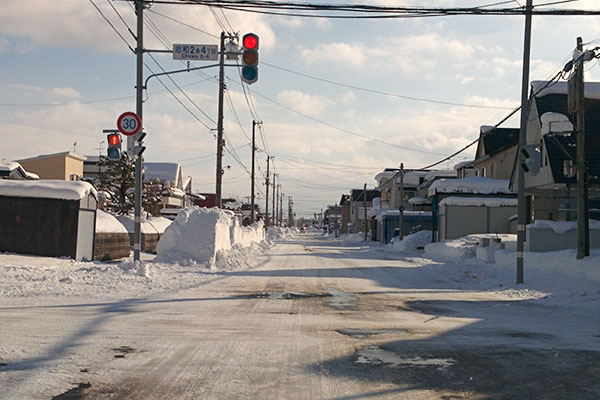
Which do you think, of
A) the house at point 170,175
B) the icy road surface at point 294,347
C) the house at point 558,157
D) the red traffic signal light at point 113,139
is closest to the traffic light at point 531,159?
the icy road surface at point 294,347

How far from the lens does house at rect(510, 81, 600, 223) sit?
29172mm

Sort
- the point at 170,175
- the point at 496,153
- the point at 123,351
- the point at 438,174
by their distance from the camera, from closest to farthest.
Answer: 1. the point at 123,351
2. the point at 496,153
3. the point at 438,174
4. the point at 170,175

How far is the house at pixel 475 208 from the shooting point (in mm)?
41344

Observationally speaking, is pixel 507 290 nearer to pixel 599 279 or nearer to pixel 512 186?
pixel 599 279

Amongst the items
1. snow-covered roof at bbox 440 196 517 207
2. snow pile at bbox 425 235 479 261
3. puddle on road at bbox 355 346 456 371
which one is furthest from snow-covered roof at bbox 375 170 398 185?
puddle on road at bbox 355 346 456 371

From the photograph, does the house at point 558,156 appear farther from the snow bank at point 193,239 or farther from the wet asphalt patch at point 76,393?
the wet asphalt patch at point 76,393

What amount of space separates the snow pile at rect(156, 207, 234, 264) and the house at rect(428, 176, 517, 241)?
22394 mm

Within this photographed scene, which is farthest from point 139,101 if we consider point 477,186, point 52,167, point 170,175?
point 170,175

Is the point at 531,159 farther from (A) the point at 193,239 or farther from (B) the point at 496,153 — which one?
(B) the point at 496,153

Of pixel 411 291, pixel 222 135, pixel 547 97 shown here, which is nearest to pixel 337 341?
pixel 411 291

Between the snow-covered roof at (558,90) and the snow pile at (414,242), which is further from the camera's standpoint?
the snow pile at (414,242)

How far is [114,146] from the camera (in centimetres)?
1742

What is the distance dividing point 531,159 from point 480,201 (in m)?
24.6

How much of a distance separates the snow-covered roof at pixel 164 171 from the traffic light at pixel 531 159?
61168mm
